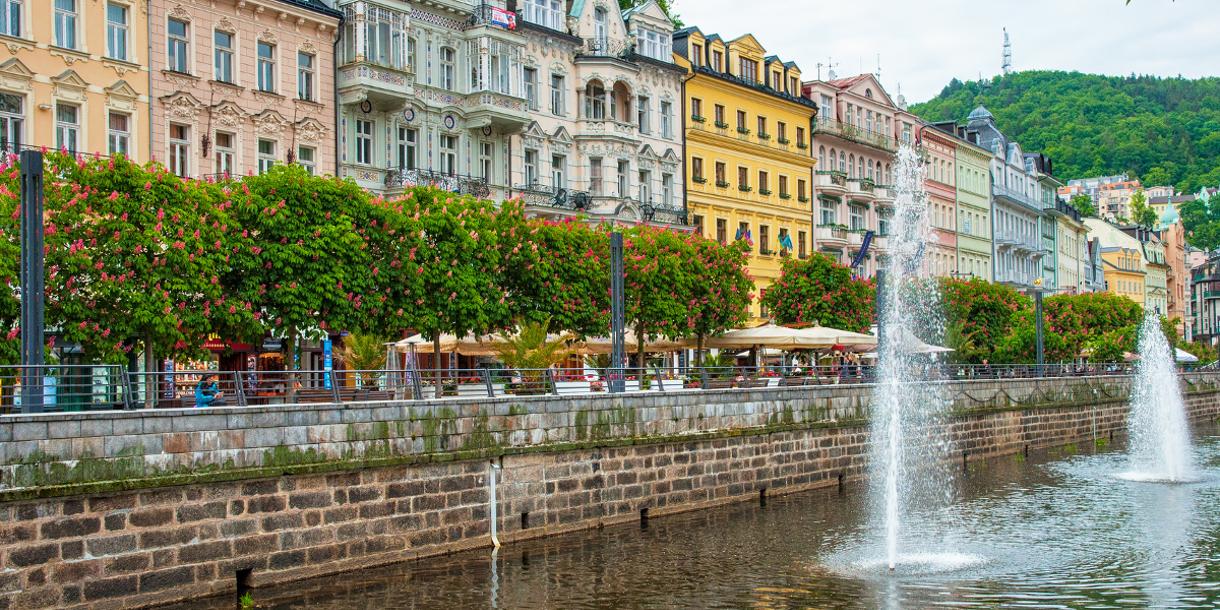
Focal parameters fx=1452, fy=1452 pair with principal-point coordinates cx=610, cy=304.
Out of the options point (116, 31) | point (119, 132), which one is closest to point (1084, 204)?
point (116, 31)

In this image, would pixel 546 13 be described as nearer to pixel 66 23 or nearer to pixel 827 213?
pixel 66 23

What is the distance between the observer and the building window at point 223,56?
44.0 meters

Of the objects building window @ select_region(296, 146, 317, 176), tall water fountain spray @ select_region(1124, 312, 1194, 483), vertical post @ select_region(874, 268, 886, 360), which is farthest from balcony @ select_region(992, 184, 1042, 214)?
building window @ select_region(296, 146, 317, 176)

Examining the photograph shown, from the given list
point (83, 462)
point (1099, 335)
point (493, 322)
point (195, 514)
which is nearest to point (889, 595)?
point (195, 514)

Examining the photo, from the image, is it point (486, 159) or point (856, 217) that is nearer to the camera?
point (486, 159)

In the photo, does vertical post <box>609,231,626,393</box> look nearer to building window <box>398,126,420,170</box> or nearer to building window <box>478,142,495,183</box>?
building window <box>398,126,420,170</box>

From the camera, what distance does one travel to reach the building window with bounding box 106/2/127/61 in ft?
134

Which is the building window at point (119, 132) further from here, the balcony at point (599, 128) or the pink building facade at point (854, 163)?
the pink building facade at point (854, 163)

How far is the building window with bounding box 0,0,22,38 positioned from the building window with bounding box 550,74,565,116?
22341 millimetres

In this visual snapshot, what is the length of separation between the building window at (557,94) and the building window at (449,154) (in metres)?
6.12

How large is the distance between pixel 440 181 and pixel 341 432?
2544cm

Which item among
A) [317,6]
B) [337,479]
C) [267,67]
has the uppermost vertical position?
[317,6]

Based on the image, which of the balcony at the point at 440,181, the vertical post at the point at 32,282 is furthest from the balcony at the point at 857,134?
the vertical post at the point at 32,282

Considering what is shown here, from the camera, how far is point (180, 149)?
4266 cm
